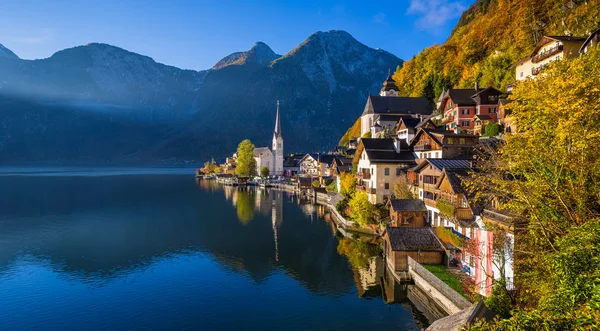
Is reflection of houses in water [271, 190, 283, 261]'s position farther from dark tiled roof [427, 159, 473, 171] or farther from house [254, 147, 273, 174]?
house [254, 147, 273, 174]

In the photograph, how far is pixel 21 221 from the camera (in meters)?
65.5

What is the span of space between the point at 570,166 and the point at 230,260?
1386 inches

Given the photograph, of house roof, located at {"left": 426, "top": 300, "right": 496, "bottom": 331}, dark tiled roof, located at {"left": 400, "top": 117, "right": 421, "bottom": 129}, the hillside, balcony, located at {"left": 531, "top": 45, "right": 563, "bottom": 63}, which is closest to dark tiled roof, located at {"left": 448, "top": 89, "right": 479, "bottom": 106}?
the hillside

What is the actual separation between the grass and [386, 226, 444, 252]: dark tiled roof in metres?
1.75

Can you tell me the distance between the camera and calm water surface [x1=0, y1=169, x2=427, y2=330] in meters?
28.1

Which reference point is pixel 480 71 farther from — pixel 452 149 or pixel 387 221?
pixel 387 221

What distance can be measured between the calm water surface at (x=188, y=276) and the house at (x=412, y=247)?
8.72 feet

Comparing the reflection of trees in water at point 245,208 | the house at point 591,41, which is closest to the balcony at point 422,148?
the house at point 591,41

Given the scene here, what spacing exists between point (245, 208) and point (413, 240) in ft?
173

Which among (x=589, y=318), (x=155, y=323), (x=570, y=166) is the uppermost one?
(x=570, y=166)

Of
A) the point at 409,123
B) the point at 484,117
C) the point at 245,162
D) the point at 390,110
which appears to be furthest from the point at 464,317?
the point at 245,162

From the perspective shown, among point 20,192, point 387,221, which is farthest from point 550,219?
point 20,192

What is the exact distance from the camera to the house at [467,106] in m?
66.1

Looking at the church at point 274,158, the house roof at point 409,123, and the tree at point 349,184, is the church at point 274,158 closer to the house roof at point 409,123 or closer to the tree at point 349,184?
the house roof at point 409,123
